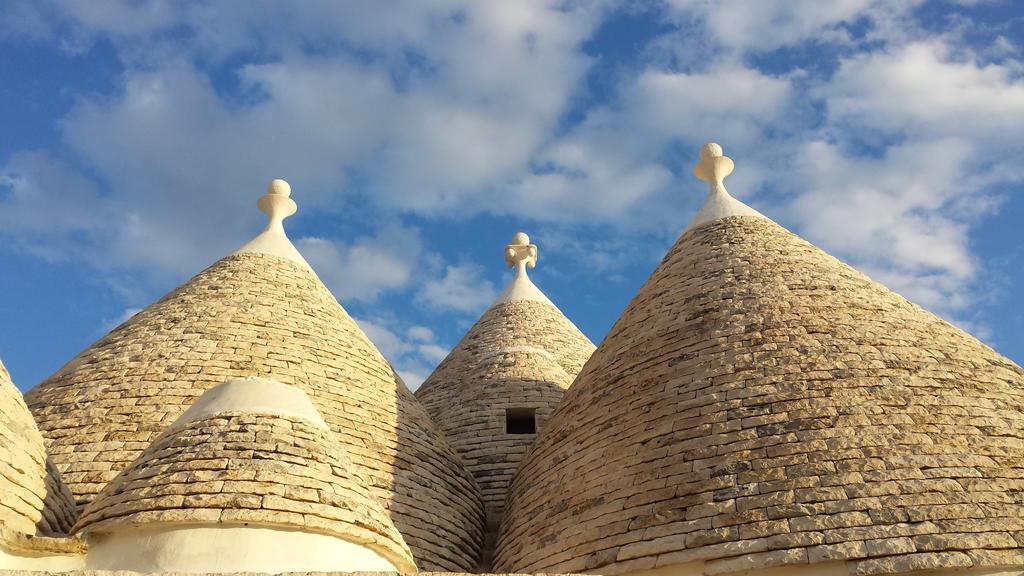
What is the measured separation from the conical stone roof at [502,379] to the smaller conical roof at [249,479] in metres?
3.62

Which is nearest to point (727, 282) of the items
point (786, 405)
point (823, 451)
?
point (786, 405)

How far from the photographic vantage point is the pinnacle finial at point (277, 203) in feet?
44.4

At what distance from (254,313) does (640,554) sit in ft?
18.3

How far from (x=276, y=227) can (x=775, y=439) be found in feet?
26.0

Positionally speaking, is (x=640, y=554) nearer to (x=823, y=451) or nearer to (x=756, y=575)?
(x=756, y=575)

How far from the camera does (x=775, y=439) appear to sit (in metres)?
7.77

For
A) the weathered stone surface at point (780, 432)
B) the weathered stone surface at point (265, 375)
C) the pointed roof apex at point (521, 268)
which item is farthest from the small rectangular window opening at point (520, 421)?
the pointed roof apex at point (521, 268)

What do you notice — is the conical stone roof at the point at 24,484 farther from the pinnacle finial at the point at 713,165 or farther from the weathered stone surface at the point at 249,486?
the pinnacle finial at the point at 713,165

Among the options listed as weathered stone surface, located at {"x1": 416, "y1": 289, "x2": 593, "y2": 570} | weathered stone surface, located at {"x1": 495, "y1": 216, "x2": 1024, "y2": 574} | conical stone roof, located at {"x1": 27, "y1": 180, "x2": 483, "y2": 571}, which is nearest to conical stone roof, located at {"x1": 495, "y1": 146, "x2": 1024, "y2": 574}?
weathered stone surface, located at {"x1": 495, "y1": 216, "x2": 1024, "y2": 574}

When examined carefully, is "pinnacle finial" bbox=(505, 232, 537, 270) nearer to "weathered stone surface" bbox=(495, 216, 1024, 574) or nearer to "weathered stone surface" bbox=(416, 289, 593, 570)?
"weathered stone surface" bbox=(416, 289, 593, 570)

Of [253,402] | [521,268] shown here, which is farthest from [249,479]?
[521,268]

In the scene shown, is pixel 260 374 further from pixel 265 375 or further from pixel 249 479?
pixel 249 479

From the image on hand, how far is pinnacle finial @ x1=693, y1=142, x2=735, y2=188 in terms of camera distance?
12.7 meters

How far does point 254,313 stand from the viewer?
11102 mm
